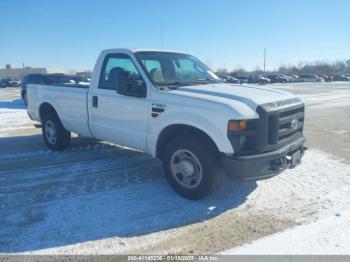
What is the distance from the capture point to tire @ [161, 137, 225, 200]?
4262 mm

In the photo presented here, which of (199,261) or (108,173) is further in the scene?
(108,173)

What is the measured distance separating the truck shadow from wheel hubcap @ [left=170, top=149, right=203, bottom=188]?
27 centimetres

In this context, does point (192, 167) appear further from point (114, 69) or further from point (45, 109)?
point (45, 109)

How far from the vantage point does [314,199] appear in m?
4.52

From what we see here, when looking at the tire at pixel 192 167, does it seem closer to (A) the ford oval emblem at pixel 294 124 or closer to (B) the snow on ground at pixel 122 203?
(B) the snow on ground at pixel 122 203

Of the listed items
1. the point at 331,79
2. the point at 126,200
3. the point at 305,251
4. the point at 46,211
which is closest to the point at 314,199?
the point at 305,251

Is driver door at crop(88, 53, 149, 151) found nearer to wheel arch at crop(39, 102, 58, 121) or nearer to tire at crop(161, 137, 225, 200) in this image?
tire at crop(161, 137, 225, 200)

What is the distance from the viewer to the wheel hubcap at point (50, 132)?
726 cm

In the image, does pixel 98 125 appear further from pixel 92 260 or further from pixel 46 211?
pixel 92 260

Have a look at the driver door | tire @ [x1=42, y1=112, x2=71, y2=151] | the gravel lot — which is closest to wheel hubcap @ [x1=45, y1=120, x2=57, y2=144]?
tire @ [x1=42, y1=112, x2=71, y2=151]

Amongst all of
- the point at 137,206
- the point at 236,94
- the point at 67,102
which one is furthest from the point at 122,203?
the point at 67,102

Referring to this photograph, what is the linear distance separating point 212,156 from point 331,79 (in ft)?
243

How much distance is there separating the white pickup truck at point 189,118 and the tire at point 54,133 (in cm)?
112

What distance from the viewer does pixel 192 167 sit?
4.48 m
